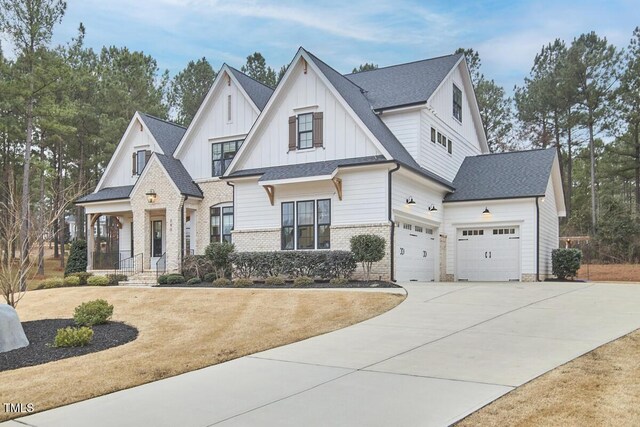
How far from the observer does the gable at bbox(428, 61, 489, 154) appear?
2220cm

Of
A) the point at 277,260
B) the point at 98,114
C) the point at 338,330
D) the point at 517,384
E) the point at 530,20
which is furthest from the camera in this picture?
the point at 98,114

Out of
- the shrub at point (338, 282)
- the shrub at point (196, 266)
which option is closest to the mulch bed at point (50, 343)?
the shrub at point (338, 282)

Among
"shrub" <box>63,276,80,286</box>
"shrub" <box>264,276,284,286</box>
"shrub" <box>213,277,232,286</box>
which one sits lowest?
"shrub" <box>63,276,80,286</box>

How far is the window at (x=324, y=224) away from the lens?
741 inches

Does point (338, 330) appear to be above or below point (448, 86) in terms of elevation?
below

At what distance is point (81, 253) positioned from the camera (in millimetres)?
25922

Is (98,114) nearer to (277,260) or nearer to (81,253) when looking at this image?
(81,253)

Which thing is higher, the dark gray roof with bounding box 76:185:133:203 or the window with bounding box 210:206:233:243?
the dark gray roof with bounding box 76:185:133:203

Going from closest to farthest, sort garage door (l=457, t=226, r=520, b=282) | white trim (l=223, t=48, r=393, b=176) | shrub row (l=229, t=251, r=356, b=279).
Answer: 1. shrub row (l=229, t=251, r=356, b=279)
2. white trim (l=223, t=48, r=393, b=176)
3. garage door (l=457, t=226, r=520, b=282)

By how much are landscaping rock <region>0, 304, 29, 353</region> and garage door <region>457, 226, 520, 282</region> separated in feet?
55.2

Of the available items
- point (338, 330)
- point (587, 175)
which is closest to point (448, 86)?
point (338, 330)

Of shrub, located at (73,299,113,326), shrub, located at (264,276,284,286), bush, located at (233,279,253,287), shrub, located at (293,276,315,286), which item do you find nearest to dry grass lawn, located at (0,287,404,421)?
shrub, located at (73,299,113,326)

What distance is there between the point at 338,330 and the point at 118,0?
13.4 metres

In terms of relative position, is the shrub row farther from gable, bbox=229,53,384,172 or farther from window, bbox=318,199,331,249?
gable, bbox=229,53,384,172
